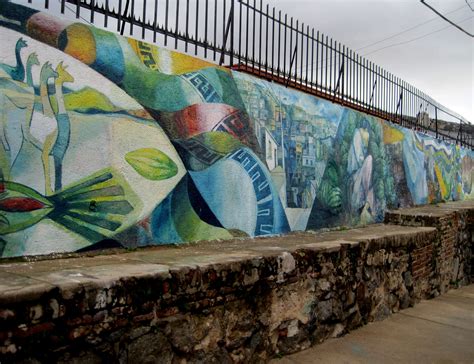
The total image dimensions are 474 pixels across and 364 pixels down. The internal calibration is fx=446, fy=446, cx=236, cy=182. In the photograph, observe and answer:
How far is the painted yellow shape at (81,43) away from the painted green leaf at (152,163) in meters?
0.81

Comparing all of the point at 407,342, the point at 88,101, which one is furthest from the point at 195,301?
the point at 407,342

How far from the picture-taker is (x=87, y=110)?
3.36m

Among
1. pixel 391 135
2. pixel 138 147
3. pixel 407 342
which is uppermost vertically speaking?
pixel 391 135

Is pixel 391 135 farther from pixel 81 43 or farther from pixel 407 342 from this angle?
pixel 81 43

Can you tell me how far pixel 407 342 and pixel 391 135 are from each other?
5.48 meters

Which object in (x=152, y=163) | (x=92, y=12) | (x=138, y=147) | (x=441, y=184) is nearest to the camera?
(x=92, y=12)

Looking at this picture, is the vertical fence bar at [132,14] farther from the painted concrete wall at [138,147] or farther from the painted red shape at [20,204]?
the painted red shape at [20,204]

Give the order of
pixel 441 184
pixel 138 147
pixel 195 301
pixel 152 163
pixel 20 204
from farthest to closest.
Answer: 1. pixel 441 184
2. pixel 152 163
3. pixel 138 147
4. pixel 20 204
5. pixel 195 301

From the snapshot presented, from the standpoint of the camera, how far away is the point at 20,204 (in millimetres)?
2924

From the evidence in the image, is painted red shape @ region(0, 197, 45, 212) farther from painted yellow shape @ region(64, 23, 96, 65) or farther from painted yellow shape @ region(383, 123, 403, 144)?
painted yellow shape @ region(383, 123, 403, 144)

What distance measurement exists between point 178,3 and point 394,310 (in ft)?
12.8

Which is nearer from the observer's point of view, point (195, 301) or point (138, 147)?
point (195, 301)

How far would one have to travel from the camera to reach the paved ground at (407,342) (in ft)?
11.3

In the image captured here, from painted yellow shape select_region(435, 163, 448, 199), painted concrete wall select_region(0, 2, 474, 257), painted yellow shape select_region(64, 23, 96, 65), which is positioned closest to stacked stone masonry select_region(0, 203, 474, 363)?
painted concrete wall select_region(0, 2, 474, 257)
